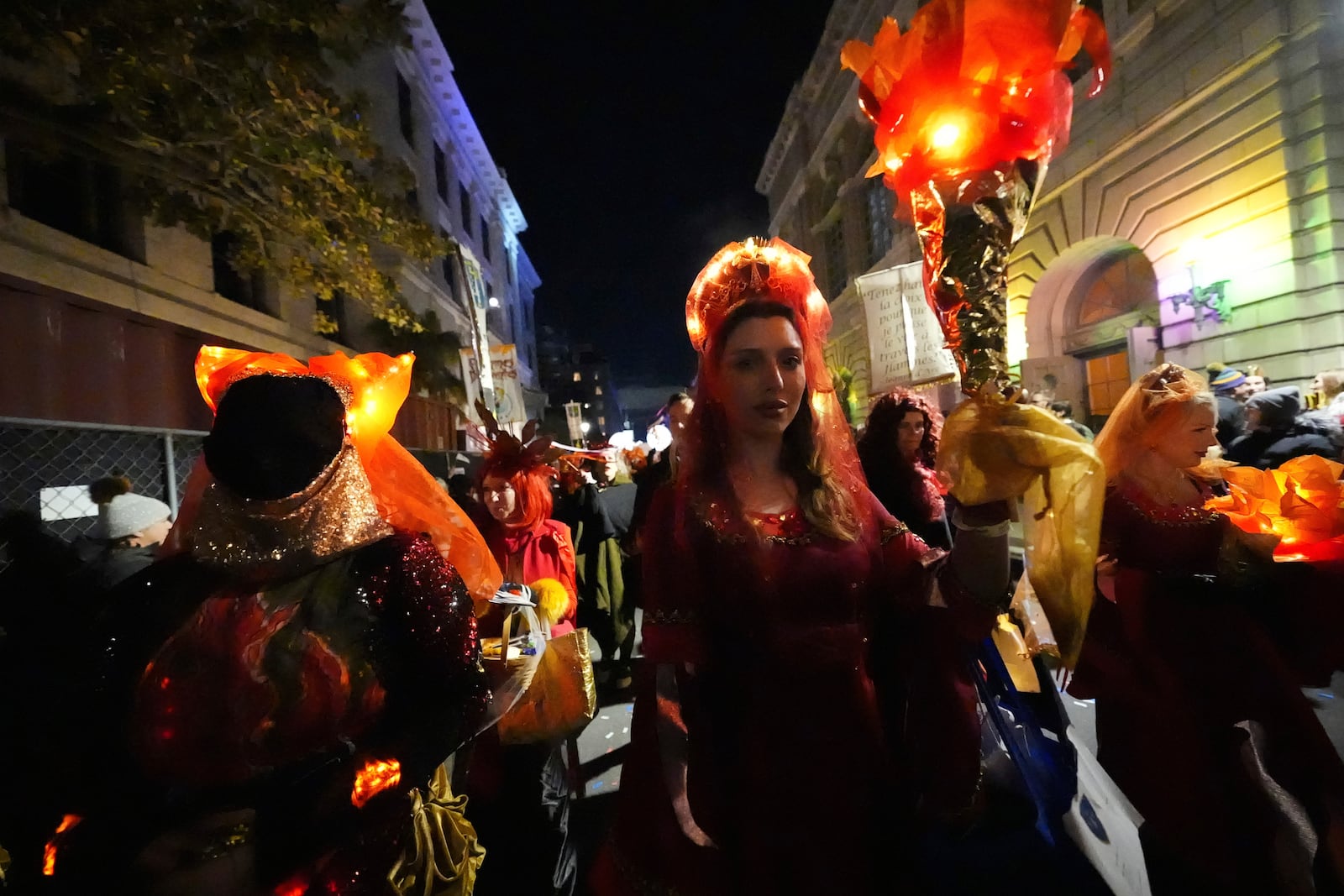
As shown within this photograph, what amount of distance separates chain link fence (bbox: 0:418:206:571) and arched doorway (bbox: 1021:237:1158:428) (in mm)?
11534

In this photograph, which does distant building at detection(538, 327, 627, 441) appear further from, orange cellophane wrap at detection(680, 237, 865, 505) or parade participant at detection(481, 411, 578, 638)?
orange cellophane wrap at detection(680, 237, 865, 505)

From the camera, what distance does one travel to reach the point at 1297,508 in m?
2.51

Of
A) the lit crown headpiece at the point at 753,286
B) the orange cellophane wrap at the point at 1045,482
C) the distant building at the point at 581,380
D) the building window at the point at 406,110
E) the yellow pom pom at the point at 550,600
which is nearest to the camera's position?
the orange cellophane wrap at the point at 1045,482

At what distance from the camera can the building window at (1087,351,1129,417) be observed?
11.3m

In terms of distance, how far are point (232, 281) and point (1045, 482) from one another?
1282 cm

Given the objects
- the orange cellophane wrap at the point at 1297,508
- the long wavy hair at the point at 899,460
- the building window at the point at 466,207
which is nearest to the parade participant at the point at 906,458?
the long wavy hair at the point at 899,460

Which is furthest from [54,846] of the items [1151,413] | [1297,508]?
[1297,508]

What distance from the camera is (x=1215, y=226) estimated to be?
8.92 m

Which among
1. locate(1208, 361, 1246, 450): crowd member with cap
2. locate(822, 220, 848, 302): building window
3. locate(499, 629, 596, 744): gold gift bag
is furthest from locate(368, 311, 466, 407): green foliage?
locate(822, 220, 848, 302): building window

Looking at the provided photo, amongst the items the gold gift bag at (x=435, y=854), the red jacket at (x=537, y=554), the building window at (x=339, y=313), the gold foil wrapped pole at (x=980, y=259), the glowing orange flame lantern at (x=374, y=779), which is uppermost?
the building window at (x=339, y=313)

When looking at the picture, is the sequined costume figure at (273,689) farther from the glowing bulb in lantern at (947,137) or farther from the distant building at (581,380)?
the distant building at (581,380)

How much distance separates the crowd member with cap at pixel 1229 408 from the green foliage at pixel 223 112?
22.7 ft

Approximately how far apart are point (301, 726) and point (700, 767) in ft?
3.26

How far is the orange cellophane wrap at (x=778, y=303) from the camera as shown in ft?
5.83
